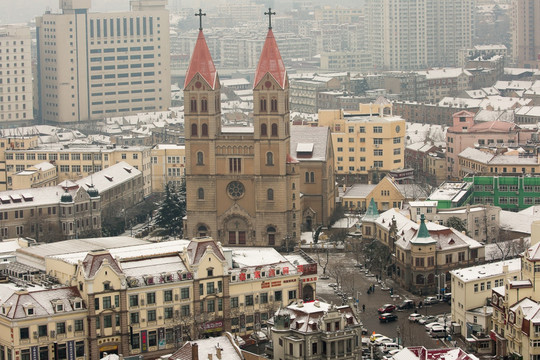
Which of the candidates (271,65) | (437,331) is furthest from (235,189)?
(437,331)

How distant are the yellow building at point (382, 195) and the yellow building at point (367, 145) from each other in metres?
9.37

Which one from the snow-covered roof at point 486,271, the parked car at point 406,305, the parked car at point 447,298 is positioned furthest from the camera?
the parked car at point 447,298

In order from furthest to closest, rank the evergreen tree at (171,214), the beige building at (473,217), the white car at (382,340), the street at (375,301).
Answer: the evergreen tree at (171,214)
the beige building at (473,217)
the street at (375,301)
the white car at (382,340)

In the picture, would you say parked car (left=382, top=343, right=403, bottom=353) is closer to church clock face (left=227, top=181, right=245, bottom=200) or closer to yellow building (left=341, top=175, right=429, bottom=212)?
church clock face (left=227, top=181, right=245, bottom=200)

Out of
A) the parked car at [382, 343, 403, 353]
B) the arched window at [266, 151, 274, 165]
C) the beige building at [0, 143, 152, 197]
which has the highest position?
the arched window at [266, 151, 274, 165]

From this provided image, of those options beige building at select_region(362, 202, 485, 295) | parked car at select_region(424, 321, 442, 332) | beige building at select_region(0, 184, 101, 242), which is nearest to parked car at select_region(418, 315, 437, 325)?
parked car at select_region(424, 321, 442, 332)

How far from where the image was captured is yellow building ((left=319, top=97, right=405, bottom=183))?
185 metres

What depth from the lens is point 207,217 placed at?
15700 centimetres

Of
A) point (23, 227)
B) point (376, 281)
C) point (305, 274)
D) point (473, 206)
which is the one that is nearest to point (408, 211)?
point (473, 206)

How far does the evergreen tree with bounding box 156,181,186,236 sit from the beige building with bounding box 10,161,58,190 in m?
21.6

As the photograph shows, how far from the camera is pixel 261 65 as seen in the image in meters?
154

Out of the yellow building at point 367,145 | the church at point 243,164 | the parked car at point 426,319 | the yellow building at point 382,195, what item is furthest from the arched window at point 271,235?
the parked car at point 426,319

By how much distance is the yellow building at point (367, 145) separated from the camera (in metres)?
185

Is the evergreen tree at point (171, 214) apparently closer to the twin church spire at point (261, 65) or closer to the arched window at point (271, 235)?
the arched window at point (271, 235)
